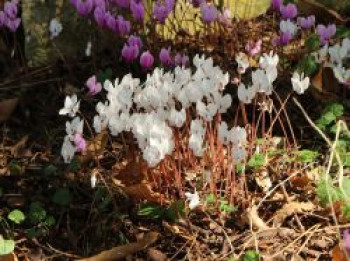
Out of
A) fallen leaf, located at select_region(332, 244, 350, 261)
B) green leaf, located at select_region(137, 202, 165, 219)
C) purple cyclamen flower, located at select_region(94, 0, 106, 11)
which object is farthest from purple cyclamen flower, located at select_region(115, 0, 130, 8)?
fallen leaf, located at select_region(332, 244, 350, 261)

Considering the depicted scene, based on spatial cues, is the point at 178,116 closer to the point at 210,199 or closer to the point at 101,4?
the point at 210,199

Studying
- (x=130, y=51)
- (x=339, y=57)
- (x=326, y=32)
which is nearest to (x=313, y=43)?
(x=326, y=32)

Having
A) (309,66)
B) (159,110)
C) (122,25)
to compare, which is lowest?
(159,110)

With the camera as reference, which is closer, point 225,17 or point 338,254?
point 338,254

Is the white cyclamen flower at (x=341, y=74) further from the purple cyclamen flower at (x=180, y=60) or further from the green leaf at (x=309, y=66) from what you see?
the purple cyclamen flower at (x=180, y=60)

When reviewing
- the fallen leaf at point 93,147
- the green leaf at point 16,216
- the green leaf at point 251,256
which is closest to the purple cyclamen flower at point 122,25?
the fallen leaf at point 93,147

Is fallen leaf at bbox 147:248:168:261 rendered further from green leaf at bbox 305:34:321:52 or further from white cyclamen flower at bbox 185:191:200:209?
green leaf at bbox 305:34:321:52

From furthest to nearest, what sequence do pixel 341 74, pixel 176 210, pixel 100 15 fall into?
pixel 100 15
pixel 341 74
pixel 176 210
